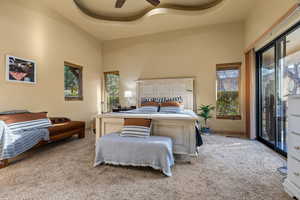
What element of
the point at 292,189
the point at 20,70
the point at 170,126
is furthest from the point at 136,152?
the point at 20,70

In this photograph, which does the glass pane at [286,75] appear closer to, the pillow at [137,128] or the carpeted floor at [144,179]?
the carpeted floor at [144,179]

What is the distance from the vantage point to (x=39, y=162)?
2.50 m

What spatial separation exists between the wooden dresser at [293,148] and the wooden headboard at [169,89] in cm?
315

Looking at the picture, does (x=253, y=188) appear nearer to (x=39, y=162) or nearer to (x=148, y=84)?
(x=39, y=162)

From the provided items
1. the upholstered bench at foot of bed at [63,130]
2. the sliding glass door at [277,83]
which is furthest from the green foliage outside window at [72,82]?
the sliding glass door at [277,83]

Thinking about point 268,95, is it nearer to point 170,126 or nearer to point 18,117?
point 170,126

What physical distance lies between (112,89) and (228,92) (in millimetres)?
4189

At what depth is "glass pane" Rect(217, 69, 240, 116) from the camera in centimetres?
457

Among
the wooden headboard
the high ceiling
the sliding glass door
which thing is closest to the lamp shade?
the wooden headboard

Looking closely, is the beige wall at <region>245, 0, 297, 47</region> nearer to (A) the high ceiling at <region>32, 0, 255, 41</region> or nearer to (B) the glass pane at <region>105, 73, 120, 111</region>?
(A) the high ceiling at <region>32, 0, 255, 41</region>

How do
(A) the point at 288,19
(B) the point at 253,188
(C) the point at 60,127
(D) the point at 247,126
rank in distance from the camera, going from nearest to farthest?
(B) the point at 253,188, (A) the point at 288,19, (C) the point at 60,127, (D) the point at 247,126

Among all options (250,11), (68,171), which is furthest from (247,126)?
(68,171)

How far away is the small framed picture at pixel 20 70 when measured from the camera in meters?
3.12

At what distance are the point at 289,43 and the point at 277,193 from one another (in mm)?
2549
